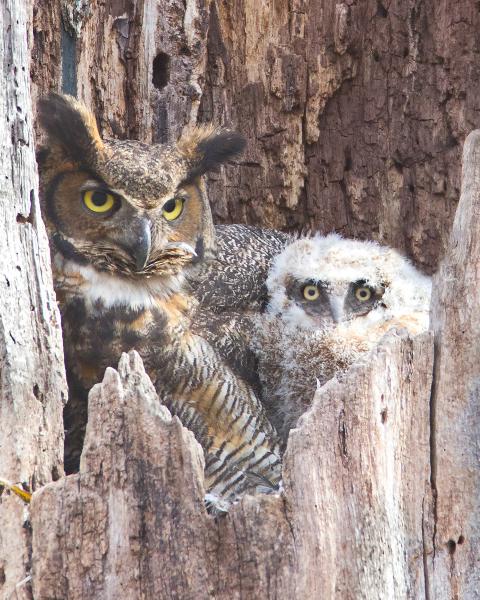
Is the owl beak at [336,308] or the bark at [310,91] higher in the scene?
the bark at [310,91]

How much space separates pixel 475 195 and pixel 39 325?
0.83 metres

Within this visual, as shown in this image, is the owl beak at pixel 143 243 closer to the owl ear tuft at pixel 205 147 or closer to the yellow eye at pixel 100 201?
the yellow eye at pixel 100 201

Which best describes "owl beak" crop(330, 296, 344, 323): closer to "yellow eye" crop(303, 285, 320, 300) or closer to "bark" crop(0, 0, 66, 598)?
"yellow eye" crop(303, 285, 320, 300)

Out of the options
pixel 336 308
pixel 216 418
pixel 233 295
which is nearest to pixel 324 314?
pixel 336 308

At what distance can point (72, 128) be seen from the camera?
2.11 metres

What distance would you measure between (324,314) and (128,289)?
514 millimetres

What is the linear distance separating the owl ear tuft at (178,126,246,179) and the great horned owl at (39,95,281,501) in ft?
0.23

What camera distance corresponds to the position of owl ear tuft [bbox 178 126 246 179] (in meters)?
2.27

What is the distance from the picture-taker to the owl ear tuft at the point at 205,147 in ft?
7.46

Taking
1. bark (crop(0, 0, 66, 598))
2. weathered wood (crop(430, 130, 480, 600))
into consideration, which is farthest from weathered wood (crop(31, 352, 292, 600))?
weathered wood (crop(430, 130, 480, 600))

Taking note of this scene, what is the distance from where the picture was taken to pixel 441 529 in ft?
5.49

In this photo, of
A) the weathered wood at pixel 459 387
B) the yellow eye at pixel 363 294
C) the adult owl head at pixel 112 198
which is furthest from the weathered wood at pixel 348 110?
the weathered wood at pixel 459 387

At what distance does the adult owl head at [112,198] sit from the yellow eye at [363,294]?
0.45 m

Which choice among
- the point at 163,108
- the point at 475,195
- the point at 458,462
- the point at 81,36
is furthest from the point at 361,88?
the point at 458,462
